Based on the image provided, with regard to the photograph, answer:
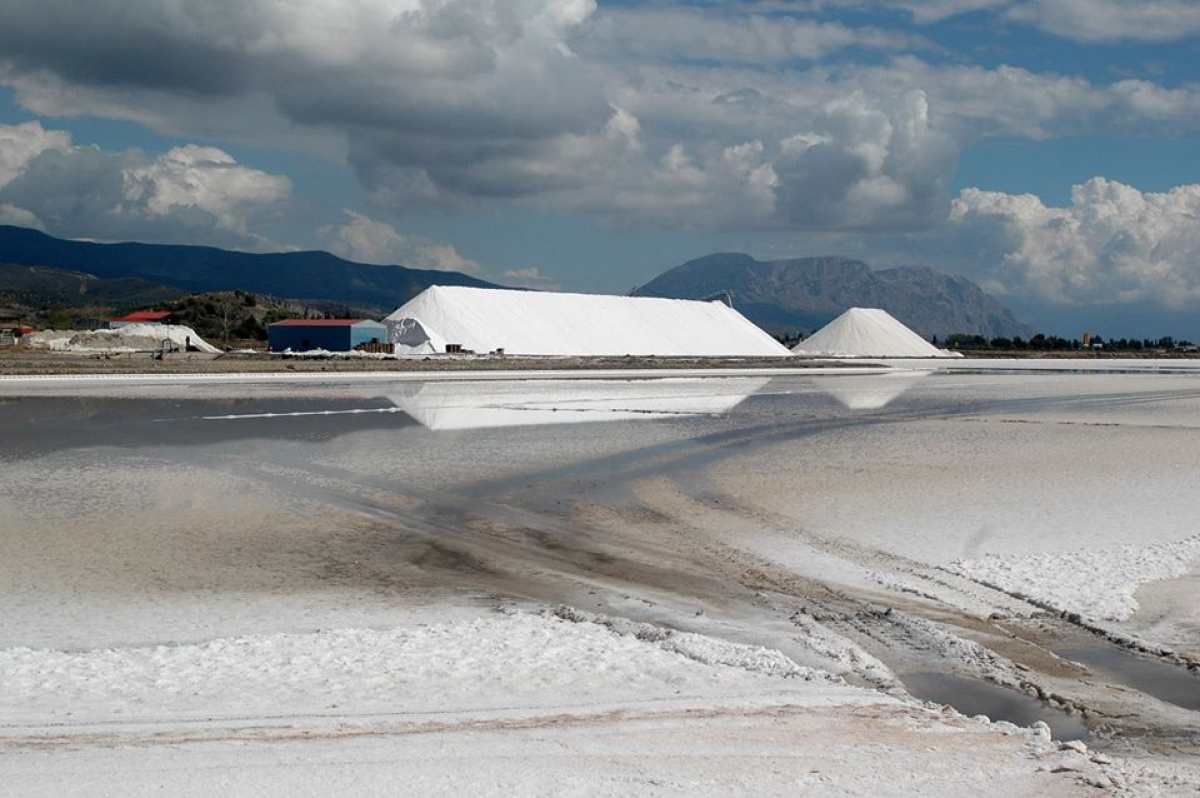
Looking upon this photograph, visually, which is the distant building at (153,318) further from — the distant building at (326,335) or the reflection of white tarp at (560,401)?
the reflection of white tarp at (560,401)

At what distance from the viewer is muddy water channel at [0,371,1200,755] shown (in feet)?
23.9

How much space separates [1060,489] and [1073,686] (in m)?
8.18

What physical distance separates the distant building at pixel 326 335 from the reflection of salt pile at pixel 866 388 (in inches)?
1189

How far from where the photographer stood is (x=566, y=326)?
267 feet

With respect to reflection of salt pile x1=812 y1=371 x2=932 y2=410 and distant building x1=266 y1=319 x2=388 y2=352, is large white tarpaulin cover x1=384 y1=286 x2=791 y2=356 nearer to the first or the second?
distant building x1=266 y1=319 x2=388 y2=352

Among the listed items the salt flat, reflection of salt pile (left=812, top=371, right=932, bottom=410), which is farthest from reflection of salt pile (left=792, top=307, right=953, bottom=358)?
the salt flat

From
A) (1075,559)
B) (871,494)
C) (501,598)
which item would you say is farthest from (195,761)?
(871,494)

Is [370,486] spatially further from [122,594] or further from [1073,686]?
[1073,686]

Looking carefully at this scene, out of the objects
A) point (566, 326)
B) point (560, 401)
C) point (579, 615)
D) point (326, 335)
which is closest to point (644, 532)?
point (579, 615)

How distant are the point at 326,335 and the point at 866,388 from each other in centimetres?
3900

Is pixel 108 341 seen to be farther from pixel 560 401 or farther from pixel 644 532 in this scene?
pixel 644 532

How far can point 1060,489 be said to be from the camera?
14164 millimetres

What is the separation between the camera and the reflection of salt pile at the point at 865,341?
9494cm

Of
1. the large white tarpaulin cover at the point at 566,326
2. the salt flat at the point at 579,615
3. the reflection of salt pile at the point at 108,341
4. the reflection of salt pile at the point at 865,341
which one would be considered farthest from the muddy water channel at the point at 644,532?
the reflection of salt pile at the point at 865,341
